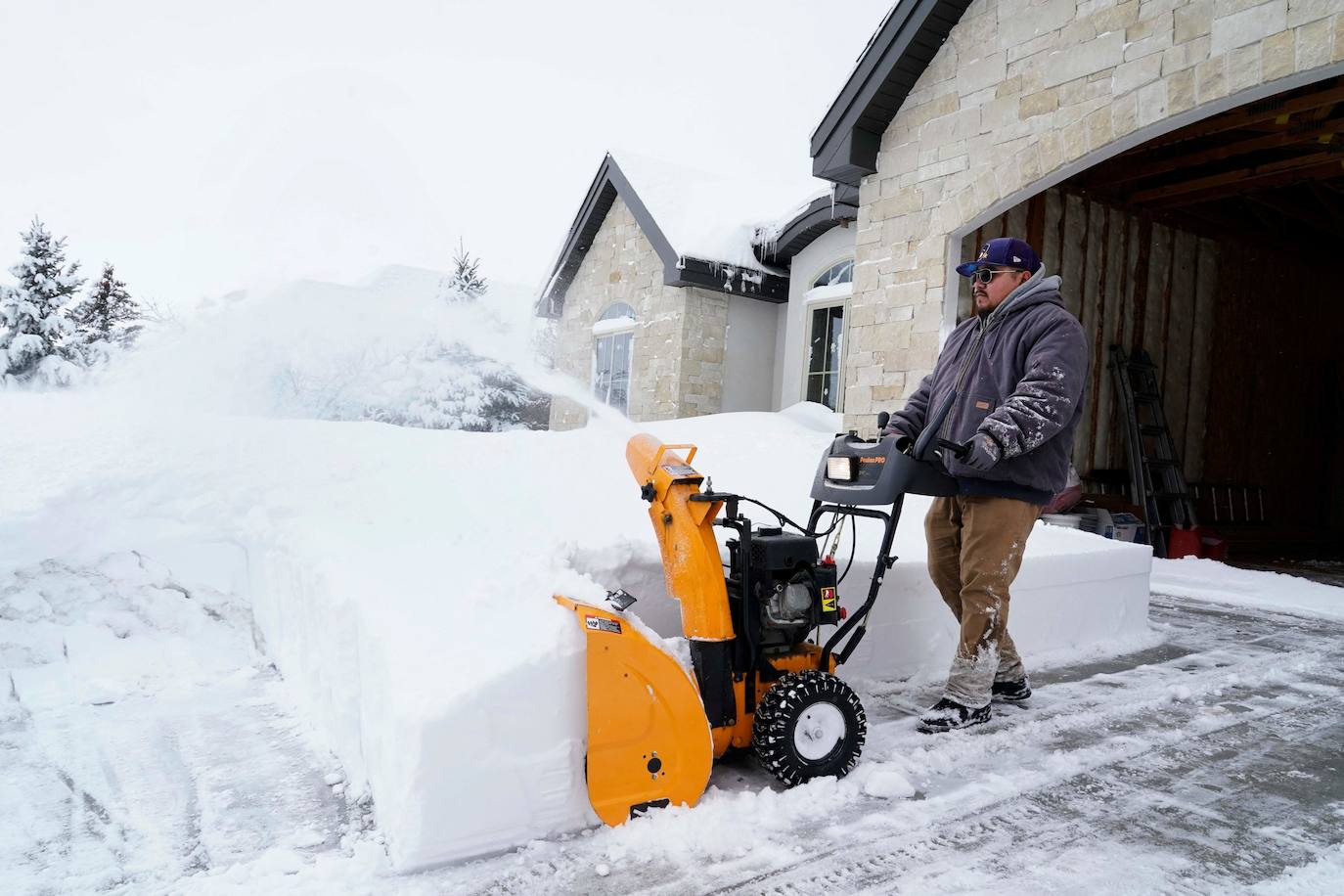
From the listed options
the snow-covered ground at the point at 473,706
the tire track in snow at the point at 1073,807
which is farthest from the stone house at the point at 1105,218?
the tire track in snow at the point at 1073,807

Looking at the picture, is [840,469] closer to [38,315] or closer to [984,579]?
[984,579]

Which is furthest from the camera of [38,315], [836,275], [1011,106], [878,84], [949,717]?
[38,315]

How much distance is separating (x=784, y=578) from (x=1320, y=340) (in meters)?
14.3

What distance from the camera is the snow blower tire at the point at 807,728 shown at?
2418 mm

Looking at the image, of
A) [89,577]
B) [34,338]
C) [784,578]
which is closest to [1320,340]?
[784,578]

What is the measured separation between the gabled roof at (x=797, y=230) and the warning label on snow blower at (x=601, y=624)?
25.0 ft

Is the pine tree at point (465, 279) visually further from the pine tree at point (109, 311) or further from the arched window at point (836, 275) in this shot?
the arched window at point (836, 275)

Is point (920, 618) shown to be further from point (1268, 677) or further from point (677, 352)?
point (677, 352)

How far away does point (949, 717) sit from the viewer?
9.99ft

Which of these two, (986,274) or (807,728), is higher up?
(986,274)

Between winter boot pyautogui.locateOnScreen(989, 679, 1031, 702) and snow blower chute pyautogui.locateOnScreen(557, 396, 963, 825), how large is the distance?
104 cm

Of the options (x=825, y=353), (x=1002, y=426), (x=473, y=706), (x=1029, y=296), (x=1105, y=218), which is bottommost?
(x=473, y=706)

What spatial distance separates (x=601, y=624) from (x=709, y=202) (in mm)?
12255

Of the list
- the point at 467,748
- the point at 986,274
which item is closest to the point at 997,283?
the point at 986,274
